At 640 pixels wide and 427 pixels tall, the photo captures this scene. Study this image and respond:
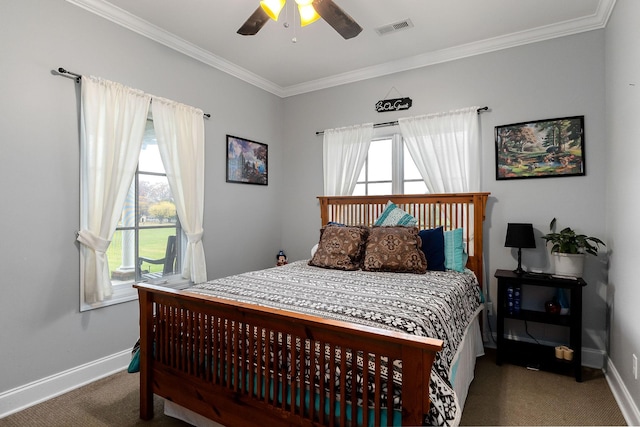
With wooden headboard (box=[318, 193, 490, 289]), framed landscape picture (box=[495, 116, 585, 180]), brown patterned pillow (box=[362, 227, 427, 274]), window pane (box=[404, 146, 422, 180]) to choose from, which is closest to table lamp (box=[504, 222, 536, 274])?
wooden headboard (box=[318, 193, 490, 289])

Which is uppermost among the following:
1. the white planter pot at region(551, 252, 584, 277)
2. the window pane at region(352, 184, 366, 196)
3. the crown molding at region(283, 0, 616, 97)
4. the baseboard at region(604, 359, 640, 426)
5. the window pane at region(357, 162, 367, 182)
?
the crown molding at region(283, 0, 616, 97)

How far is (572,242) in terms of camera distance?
8.31 ft

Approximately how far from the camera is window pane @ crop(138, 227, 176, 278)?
2.88m

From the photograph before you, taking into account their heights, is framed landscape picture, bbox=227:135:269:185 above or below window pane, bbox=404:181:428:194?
above

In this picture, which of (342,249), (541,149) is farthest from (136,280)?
(541,149)

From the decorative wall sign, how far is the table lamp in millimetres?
1575

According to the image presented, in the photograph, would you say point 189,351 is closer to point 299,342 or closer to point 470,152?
point 299,342

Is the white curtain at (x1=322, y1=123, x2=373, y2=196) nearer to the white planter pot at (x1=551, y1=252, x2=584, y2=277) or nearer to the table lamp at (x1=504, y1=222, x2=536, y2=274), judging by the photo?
the table lamp at (x1=504, y1=222, x2=536, y2=274)

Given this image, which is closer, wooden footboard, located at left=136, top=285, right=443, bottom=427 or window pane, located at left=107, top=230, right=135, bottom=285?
wooden footboard, located at left=136, top=285, right=443, bottom=427

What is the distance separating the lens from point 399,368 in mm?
1221

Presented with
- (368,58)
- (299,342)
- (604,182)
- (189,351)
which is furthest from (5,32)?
(604,182)

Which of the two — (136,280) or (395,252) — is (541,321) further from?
(136,280)

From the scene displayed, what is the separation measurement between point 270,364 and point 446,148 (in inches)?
102

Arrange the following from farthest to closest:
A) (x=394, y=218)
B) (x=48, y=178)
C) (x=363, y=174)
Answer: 1. (x=363, y=174)
2. (x=394, y=218)
3. (x=48, y=178)
